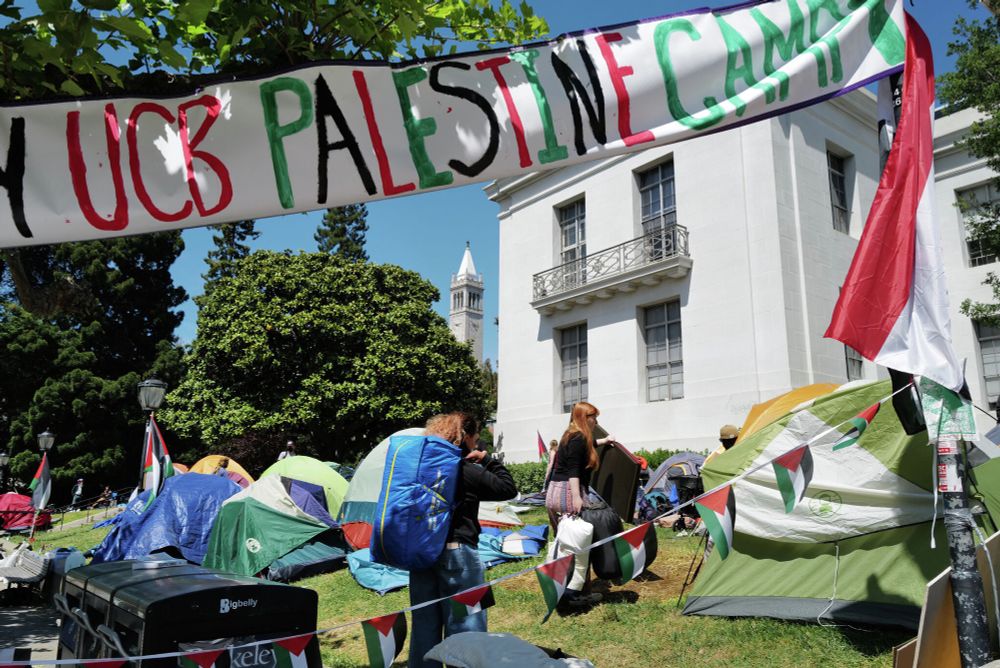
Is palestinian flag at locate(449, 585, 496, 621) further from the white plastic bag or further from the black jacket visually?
the white plastic bag

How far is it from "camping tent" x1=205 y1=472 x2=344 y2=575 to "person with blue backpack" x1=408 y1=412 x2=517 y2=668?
674 centimetres

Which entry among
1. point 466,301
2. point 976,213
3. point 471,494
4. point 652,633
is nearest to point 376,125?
point 471,494

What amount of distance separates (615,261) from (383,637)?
55.0 feet

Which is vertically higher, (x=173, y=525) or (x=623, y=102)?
(x=623, y=102)

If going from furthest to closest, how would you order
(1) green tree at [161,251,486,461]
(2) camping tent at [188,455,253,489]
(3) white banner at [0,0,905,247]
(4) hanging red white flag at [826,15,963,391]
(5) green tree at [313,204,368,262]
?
1. (5) green tree at [313,204,368,262]
2. (1) green tree at [161,251,486,461]
3. (2) camping tent at [188,455,253,489]
4. (4) hanging red white flag at [826,15,963,391]
5. (3) white banner at [0,0,905,247]

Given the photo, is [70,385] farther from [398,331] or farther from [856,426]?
[856,426]

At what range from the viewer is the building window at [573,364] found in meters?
20.9

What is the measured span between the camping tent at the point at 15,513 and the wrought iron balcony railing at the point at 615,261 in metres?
15.4

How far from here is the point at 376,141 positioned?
2791mm

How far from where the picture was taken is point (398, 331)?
28.2m

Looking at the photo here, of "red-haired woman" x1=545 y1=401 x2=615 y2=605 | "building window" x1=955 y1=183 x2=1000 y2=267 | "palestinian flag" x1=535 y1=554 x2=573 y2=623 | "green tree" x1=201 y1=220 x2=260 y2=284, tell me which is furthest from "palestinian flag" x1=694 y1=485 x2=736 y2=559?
"green tree" x1=201 y1=220 x2=260 y2=284

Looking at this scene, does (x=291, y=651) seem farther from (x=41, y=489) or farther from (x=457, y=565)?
(x=41, y=489)

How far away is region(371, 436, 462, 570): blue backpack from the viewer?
4215 millimetres

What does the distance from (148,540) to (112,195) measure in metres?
10.1
